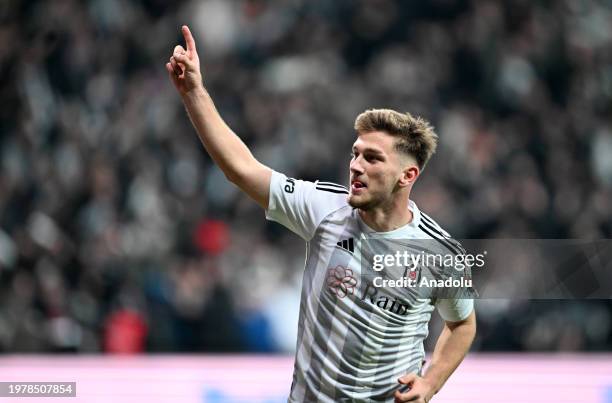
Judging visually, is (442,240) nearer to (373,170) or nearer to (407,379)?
(373,170)

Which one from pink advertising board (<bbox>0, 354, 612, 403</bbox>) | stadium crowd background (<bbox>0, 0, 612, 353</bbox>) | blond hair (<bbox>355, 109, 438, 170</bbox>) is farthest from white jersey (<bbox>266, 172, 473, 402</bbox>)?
stadium crowd background (<bbox>0, 0, 612, 353</bbox>)

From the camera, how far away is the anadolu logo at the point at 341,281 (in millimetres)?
4195

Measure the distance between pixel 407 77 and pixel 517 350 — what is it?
3911 millimetres

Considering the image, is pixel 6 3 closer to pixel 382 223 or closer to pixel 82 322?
pixel 82 322

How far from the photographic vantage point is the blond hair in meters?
4.16

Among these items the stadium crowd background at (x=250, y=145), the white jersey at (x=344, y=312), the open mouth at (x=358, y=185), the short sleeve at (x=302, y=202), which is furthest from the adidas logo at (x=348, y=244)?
the stadium crowd background at (x=250, y=145)

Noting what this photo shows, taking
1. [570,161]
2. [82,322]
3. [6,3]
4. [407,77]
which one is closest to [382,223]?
[82,322]

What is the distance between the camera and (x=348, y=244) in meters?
4.27

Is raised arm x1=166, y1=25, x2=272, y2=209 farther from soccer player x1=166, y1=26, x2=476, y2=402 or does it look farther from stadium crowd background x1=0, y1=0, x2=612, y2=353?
stadium crowd background x1=0, y1=0, x2=612, y2=353

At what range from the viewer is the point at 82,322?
9.40 meters

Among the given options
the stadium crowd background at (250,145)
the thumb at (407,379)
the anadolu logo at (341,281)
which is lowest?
the thumb at (407,379)

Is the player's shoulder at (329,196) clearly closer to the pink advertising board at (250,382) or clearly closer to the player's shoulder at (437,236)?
the player's shoulder at (437,236)

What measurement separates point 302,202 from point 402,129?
0.47m

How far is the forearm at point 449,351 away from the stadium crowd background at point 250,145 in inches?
168
